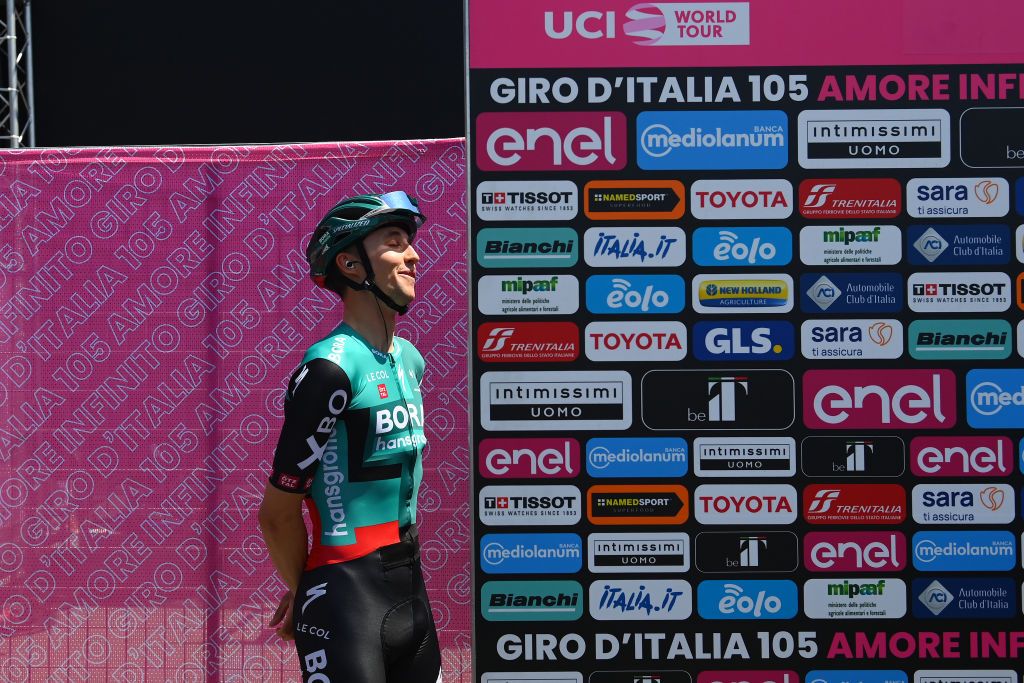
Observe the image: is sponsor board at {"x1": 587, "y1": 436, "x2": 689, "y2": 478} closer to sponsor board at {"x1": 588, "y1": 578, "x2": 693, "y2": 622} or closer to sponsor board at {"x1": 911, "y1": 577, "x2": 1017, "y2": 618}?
sponsor board at {"x1": 588, "y1": 578, "x2": 693, "y2": 622}

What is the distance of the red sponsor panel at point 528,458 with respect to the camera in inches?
111

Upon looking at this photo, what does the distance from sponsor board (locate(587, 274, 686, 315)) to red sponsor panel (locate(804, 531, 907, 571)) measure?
0.86 m

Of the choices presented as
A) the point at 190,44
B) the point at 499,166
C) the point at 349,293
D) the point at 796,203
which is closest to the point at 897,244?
the point at 796,203

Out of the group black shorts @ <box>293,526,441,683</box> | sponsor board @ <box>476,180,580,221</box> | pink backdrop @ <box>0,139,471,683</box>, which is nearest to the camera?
black shorts @ <box>293,526,441,683</box>

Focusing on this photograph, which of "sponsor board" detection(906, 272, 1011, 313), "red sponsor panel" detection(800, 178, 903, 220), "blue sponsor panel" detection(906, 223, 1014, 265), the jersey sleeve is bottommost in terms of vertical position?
the jersey sleeve

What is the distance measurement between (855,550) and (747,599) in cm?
38

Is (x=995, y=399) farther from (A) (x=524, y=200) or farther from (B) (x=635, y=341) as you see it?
(A) (x=524, y=200)

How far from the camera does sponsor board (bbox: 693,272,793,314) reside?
2.82 m

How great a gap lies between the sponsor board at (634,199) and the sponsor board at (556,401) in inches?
19.6

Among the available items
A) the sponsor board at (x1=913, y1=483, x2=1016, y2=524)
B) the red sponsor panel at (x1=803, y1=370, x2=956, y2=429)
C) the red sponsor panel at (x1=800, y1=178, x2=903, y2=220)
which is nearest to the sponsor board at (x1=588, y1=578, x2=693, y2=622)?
the red sponsor panel at (x1=803, y1=370, x2=956, y2=429)

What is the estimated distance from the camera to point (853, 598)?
9.33ft

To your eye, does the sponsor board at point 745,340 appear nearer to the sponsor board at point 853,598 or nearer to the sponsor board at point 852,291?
the sponsor board at point 852,291

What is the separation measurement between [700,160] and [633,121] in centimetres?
24

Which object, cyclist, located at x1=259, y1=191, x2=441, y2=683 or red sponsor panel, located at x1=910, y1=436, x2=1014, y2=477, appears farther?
red sponsor panel, located at x1=910, y1=436, x2=1014, y2=477
